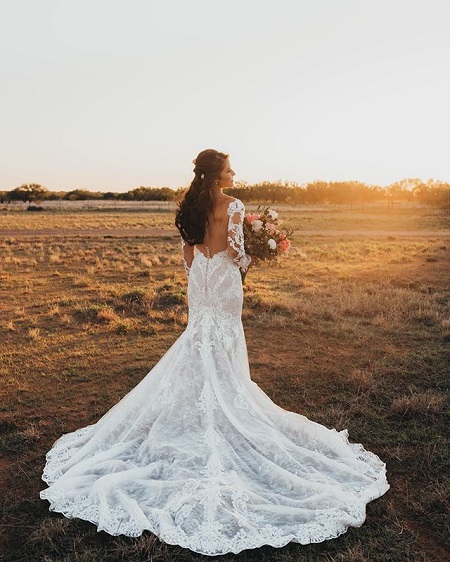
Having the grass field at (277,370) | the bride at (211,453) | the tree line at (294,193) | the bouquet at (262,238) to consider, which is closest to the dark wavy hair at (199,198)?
the bride at (211,453)

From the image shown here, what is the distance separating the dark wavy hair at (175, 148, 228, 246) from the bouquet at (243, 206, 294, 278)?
585 mm

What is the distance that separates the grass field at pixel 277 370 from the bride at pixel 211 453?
0.56ft

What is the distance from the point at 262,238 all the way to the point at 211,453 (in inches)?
88.9

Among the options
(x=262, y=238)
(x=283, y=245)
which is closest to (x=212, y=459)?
(x=262, y=238)

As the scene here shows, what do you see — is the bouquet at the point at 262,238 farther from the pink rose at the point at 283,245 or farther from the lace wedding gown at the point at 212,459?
the lace wedding gown at the point at 212,459

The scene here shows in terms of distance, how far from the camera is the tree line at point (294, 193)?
104 m

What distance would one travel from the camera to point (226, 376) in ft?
17.3

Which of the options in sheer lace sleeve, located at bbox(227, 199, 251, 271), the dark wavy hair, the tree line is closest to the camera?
the dark wavy hair

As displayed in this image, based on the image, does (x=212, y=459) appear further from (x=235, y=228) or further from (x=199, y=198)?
(x=199, y=198)

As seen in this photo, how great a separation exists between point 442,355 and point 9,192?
373ft

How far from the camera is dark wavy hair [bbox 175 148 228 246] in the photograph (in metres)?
4.96

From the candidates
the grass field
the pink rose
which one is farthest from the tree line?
the pink rose

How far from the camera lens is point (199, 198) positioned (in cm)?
505

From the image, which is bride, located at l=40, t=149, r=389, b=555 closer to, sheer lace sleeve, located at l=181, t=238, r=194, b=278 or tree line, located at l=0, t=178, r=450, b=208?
sheer lace sleeve, located at l=181, t=238, r=194, b=278
